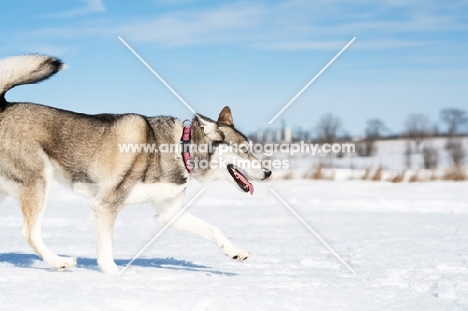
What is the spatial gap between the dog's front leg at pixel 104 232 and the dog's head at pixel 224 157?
1.00 m

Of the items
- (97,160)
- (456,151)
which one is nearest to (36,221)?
(97,160)

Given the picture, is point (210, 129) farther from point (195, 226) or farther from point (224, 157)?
point (195, 226)

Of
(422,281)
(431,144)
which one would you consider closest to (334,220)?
(422,281)

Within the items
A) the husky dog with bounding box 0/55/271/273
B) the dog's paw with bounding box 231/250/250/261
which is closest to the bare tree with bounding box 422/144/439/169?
the husky dog with bounding box 0/55/271/273

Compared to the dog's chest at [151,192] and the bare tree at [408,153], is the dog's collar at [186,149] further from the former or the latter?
the bare tree at [408,153]

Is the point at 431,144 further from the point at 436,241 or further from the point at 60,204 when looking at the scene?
the point at 436,241

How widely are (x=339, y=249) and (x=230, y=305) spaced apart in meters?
3.54

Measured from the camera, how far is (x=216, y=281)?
4.63 m

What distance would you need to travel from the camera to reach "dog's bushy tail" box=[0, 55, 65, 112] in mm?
5605

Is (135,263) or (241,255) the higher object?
(241,255)

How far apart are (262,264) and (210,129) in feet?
4.62

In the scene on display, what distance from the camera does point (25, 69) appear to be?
5.67 metres

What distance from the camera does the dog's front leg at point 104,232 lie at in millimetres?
5191

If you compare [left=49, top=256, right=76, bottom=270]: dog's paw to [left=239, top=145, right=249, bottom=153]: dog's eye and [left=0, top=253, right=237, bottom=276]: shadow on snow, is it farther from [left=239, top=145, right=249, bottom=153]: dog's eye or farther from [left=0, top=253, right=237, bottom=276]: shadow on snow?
[left=239, top=145, right=249, bottom=153]: dog's eye
